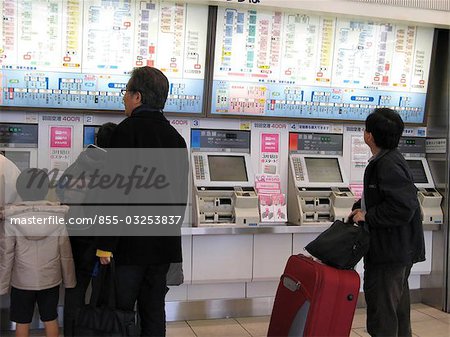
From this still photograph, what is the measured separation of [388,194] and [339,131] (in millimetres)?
1750

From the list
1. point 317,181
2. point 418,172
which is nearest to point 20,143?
point 317,181

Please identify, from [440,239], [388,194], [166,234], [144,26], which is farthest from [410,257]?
[144,26]

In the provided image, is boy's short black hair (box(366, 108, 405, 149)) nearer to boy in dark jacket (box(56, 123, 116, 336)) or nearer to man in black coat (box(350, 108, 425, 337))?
man in black coat (box(350, 108, 425, 337))

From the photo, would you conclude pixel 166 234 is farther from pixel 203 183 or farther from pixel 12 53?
pixel 12 53

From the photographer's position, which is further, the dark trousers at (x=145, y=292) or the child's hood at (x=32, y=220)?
the child's hood at (x=32, y=220)

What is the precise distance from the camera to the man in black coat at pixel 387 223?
275cm

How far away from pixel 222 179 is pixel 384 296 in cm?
158

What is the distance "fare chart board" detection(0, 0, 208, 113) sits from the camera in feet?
11.7

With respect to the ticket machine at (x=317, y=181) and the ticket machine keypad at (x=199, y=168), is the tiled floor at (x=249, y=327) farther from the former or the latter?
the ticket machine keypad at (x=199, y=168)

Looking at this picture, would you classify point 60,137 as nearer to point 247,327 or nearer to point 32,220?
point 32,220

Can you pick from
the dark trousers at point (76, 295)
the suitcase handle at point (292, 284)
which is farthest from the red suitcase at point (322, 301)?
the dark trousers at point (76, 295)

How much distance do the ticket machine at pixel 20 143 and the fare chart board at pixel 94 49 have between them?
193 millimetres

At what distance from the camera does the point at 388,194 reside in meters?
2.74

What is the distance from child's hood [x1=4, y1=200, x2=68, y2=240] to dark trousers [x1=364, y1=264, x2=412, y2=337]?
181cm
